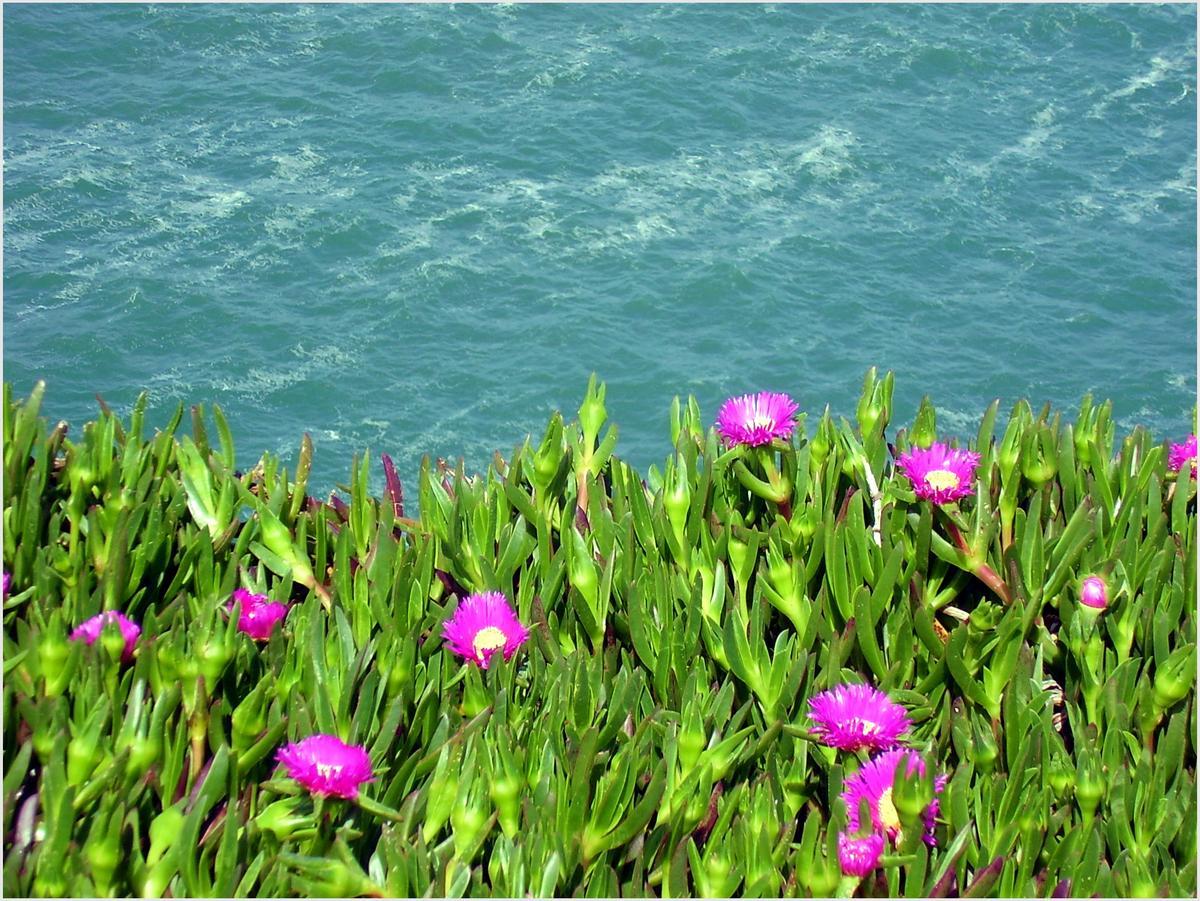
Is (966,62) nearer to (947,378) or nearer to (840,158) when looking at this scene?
(840,158)

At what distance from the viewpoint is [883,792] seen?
74.1 inches

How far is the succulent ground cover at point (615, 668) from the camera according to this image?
70.9 inches

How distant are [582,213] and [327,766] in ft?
43.5

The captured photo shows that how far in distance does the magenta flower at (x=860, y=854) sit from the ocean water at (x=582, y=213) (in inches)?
397

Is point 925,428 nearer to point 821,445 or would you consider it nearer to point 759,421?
point 821,445

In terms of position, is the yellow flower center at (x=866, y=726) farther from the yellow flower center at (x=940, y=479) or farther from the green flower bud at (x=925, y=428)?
the green flower bud at (x=925, y=428)

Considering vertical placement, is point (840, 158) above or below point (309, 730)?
below

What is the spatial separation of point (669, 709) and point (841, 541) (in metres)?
0.39

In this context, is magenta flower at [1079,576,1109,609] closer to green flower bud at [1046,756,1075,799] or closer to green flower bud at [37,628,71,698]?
green flower bud at [1046,756,1075,799]

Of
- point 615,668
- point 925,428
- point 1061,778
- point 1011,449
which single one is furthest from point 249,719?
point 1011,449

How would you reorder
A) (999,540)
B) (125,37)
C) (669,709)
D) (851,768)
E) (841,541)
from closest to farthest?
(851,768) → (669,709) → (841,541) → (999,540) → (125,37)

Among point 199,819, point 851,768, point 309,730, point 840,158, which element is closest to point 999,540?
point 851,768

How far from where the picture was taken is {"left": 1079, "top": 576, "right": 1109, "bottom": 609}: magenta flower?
7.21ft

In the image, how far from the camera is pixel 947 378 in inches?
519
